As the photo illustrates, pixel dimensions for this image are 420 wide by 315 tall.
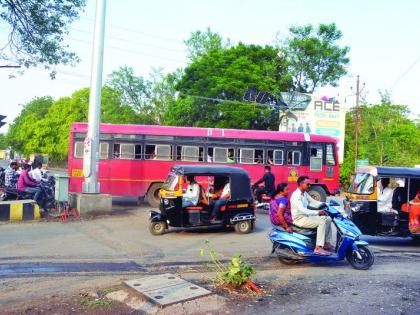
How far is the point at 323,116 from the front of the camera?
34.2m

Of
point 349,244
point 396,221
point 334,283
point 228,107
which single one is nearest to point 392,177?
point 396,221

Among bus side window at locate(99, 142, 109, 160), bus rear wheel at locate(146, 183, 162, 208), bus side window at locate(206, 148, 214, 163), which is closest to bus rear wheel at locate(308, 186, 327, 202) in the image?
bus side window at locate(206, 148, 214, 163)

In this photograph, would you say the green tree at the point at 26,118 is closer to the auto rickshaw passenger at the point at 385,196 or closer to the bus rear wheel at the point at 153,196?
the bus rear wheel at the point at 153,196

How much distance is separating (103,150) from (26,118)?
65611mm

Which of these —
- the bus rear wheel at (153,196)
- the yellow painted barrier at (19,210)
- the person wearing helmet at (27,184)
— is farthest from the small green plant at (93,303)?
the bus rear wheel at (153,196)

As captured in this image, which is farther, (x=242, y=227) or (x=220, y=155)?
(x=220, y=155)

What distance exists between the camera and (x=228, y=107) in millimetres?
34281

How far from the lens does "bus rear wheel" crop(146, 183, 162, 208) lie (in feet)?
57.4

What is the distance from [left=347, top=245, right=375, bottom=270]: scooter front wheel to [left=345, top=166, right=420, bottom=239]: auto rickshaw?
272 cm

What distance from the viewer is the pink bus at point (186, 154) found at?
57.8ft

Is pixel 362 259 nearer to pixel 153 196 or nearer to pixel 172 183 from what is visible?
pixel 172 183

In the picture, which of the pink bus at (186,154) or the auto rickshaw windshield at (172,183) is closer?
the auto rickshaw windshield at (172,183)

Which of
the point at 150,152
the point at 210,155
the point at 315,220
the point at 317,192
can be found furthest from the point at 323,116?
the point at 315,220

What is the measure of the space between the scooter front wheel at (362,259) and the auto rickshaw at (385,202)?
8.94ft
